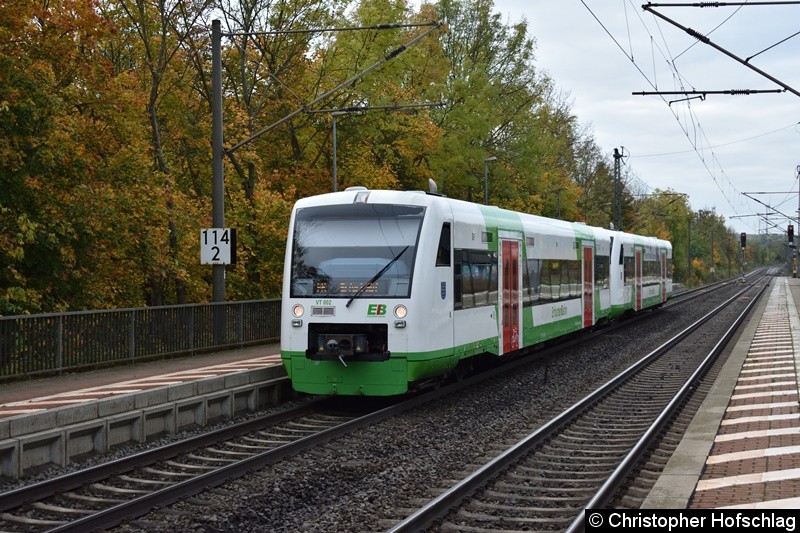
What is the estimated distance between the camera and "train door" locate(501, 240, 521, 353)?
18219 millimetres

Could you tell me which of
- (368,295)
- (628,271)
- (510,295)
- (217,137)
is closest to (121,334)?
(217,137)

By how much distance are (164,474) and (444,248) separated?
6013 mm

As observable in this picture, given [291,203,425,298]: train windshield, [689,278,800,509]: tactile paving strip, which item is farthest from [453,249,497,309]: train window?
[689,278,800,509]: tactile paving strip

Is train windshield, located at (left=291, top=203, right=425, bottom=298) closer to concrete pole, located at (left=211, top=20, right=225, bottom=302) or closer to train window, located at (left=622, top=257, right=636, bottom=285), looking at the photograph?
concrete pole, located at (left=211, top=20, right=225, bottom=302)

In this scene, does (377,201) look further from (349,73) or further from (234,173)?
(349,73)

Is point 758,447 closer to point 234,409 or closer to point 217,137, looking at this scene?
point 234,409

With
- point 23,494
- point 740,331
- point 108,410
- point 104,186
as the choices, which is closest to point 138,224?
point 104,186

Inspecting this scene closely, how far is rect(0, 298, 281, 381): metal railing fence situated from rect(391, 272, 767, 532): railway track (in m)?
8.03

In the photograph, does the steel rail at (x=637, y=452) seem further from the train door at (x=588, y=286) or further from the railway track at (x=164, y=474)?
the train door at (x=588, y=286)

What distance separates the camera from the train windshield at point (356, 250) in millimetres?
14078

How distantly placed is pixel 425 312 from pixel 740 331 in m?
21.3

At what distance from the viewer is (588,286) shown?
89.1 ft

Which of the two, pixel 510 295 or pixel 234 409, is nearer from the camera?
pixel 234 409

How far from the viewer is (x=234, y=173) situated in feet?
105
